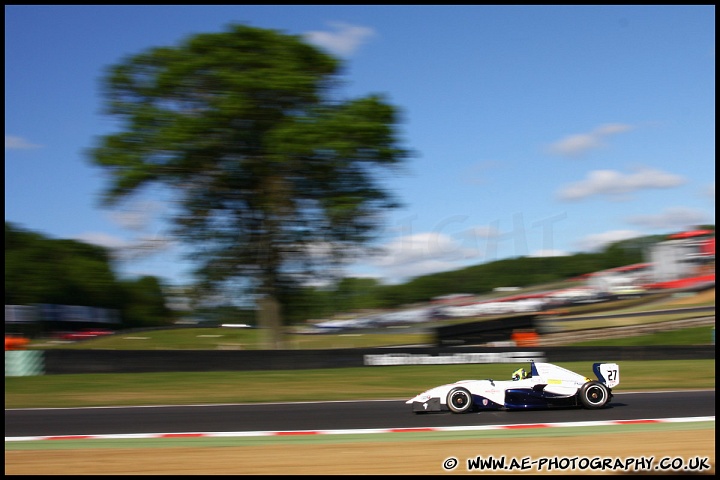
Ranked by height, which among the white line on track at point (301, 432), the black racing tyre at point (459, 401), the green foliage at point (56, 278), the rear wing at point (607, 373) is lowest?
the white line on track at point (301, 432)

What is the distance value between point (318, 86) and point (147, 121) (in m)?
4.89

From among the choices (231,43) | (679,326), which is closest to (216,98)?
(231,43)

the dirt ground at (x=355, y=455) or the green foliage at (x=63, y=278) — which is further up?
the green foliage at (x=63, y=278)

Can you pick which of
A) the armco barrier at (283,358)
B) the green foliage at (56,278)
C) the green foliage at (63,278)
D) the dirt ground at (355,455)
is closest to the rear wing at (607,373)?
the dirt ground at (355,455)

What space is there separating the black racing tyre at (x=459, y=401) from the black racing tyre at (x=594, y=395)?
1452 mm

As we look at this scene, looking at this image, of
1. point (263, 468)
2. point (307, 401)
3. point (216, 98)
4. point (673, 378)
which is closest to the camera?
point (263, 468)

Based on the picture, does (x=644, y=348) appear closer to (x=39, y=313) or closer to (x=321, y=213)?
(x=321, y=213)

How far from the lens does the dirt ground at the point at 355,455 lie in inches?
228

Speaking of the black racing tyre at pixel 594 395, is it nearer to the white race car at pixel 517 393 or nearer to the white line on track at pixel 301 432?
the white race car at pixel 517 393

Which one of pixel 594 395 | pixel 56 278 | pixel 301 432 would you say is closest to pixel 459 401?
pixel 594 395

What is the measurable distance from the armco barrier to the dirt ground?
861 cm

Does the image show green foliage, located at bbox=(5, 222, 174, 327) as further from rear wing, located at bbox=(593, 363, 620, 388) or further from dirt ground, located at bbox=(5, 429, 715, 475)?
dirt ground, located at bbox=(5, 429, 715, 475)

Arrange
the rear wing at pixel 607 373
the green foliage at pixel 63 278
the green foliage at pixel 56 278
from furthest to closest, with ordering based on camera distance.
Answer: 1. the green foliage at pixel 56 278
2. the green foliage at pixel 63 278
3. the rear wing at pixel 607 373

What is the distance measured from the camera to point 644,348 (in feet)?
57.8
